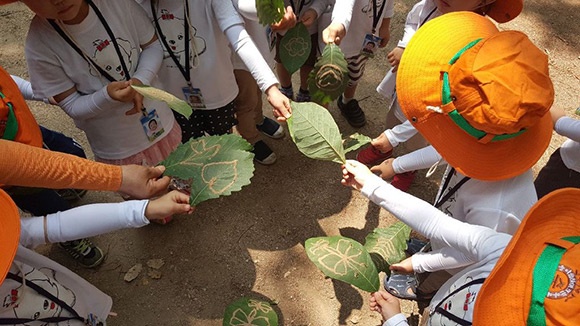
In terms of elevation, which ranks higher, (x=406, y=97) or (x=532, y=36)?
(x=406, y=97)

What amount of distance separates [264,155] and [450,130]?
5.06 ft

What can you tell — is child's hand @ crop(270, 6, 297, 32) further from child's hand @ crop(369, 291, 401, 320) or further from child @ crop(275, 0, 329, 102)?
child's hand @ crop(369, 291, 401, 320)

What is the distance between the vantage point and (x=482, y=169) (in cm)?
129

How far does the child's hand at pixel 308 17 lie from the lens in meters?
2.25

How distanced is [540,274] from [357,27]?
5.58ft

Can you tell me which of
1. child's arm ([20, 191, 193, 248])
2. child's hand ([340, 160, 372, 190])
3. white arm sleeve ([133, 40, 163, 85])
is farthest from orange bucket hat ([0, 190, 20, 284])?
child's hand ([340, 160, 372, 190])

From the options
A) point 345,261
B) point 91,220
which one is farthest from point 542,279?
point 91,220

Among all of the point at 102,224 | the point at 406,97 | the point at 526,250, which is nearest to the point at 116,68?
the point at 102,224

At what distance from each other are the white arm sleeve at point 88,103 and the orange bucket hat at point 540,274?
1.44 metres

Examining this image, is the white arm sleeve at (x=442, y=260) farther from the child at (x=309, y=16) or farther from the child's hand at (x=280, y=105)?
the child at (x=309, y=16)

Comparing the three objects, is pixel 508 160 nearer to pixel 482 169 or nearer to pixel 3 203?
pixel 482 169

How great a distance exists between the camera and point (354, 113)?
2.95 meters

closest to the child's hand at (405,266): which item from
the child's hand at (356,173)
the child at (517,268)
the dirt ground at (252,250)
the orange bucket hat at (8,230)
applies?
the child at (517,268)

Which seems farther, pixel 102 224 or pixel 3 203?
pixel 102 224
